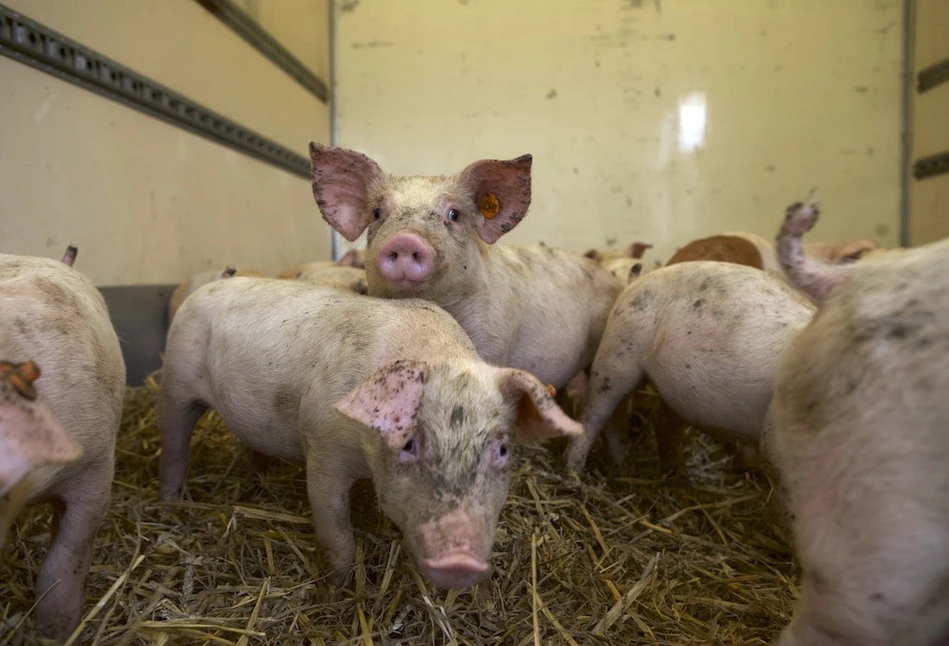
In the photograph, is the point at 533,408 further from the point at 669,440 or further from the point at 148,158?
the point at 148,158

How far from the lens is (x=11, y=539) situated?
2.40 meters

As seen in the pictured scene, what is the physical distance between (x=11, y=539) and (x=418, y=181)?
2.05 metres

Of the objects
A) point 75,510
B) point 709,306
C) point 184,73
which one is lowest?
point 75,510

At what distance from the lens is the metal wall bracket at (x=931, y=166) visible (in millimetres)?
6250

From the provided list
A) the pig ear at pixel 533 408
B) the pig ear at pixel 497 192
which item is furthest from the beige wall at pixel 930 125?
the pig ear at pixel 533 408

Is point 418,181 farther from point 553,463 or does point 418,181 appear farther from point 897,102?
point 897,102

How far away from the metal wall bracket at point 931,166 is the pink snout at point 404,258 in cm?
578

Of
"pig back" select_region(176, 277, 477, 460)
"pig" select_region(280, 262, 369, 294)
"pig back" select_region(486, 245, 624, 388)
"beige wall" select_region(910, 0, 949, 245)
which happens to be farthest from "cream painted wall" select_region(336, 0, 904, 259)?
"pig back" select_region(176, 277, 477, 460)

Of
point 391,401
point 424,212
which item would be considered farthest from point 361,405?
point 424,212

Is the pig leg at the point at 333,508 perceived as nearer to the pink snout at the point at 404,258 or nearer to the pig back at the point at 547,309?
the pink snout at the point at 404,258

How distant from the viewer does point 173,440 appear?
9.95ft

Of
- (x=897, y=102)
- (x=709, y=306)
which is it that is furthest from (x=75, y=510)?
(x=897, y=102)

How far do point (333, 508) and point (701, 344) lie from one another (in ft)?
5.23

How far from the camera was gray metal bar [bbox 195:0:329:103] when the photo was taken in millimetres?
5156
